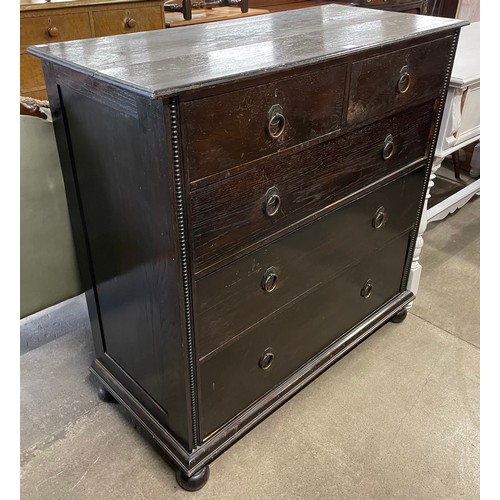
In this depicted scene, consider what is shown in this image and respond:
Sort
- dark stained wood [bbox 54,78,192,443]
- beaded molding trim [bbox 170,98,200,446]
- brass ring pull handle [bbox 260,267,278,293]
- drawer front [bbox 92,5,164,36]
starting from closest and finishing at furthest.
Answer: beaded molding trim [bbox 170,98,200,446] → dark stained wood [bbox 54,78,192,443] → brass ring pull handle [bbox 260,267,278,293] → drawer front [bbox 92,5,164,36]

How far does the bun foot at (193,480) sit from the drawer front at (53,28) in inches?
80.0

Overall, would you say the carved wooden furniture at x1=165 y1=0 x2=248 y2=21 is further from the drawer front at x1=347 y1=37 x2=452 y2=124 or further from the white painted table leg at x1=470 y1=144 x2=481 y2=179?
the drawer front at x1=347 y1=37 x2=452 y2=124

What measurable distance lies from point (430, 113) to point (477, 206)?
5.21ft

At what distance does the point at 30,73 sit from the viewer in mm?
2482

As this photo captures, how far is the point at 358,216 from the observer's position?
1620mm

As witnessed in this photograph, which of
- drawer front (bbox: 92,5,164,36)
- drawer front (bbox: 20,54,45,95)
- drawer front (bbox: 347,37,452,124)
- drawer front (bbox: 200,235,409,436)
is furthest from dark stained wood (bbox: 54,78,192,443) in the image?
drawer front (bbox: 92,5,164,36)

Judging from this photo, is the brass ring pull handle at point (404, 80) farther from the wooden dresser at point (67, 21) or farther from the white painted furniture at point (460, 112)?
the wooden dresser at point (67, 21)

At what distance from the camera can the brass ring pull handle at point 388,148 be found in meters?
1.57

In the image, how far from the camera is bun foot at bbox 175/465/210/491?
58.0 inches

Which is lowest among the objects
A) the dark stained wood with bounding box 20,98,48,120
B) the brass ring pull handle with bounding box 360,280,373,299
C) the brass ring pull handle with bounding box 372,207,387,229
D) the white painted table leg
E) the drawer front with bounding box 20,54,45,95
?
the white painted table leg

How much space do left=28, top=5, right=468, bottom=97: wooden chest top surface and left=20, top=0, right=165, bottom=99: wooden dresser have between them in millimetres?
1232

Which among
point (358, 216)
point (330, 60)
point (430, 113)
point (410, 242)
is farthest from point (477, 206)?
point (330, 60)

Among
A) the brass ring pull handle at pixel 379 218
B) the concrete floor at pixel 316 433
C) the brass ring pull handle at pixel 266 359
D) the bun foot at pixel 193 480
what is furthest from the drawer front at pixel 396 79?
the bun foot at pixel 193 480

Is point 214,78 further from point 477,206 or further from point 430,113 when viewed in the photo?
point 477,206
